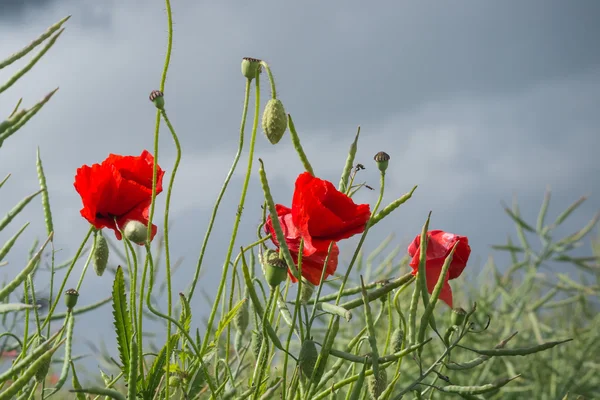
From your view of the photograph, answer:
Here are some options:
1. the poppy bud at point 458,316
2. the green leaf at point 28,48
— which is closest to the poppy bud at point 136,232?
the green leaf at point 28,48

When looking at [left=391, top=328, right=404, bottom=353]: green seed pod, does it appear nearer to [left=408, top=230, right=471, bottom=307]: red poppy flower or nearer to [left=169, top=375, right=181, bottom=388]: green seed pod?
[left=408, top=230, right=471, bottom=307]: red poppy flower

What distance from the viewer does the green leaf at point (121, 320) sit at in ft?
2.95

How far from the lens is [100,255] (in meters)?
1.03

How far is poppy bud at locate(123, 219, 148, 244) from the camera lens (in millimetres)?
865

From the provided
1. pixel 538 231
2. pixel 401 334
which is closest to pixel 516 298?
pixel 538 231

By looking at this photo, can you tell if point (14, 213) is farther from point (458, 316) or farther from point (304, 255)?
point (458, 316)

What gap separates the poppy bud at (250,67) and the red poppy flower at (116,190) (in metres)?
0.16

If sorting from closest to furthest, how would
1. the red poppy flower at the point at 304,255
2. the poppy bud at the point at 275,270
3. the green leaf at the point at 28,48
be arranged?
the green leaf at the point at 28,48
the poppy bud at the point at 275,270
the red poppy flower at the point at 304,255

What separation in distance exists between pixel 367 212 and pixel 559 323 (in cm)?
277

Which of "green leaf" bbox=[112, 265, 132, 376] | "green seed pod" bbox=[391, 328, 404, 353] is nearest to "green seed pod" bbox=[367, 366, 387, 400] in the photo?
"green seed pod" bbox=[391, 328, 404, 353]

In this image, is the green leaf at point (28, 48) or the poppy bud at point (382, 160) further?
the poppy bud at point (382, 160)

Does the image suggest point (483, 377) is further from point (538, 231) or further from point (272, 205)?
point (272, 205)

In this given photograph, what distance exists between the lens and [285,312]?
3.00 ft

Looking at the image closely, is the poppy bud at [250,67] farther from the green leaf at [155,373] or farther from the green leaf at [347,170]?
the green leaf at [155,373]
